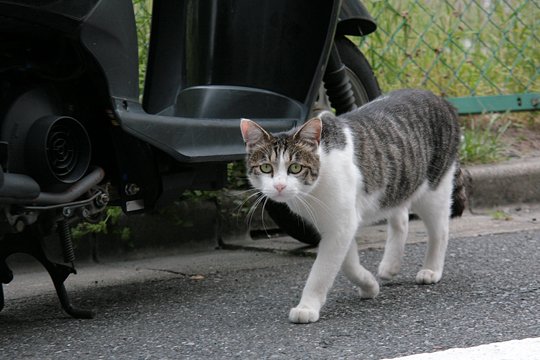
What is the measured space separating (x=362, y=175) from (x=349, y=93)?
99cm

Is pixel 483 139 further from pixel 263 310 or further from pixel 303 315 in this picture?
pixel 303 315

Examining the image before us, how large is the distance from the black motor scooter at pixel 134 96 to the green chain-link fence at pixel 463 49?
154 cm

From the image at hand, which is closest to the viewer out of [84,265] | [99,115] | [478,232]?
[99,115]

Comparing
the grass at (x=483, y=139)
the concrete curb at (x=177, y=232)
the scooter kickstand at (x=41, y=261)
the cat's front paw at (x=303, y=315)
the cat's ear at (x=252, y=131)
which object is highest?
the cat's ear at (x=252, y=131)

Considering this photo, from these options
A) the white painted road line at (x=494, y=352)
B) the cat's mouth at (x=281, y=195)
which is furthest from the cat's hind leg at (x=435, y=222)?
the white painted road line at (x=494, y=352)

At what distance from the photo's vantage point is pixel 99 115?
10.5ft

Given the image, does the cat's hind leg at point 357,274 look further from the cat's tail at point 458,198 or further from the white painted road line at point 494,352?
→ the cat's tail at point 458,198

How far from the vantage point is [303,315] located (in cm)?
305

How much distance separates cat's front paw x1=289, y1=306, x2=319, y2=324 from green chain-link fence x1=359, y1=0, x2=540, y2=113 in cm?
295

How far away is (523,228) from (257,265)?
4.49 feet

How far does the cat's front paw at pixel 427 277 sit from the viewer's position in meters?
3.64

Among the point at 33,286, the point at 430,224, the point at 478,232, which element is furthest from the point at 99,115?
the point at 478,232

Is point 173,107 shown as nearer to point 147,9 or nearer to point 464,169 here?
point 147,9

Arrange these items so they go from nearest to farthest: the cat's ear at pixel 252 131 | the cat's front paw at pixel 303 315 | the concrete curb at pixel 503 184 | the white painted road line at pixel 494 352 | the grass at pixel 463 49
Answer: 1. the white painted road line at pixel 494 352
2. the cat's front paw at pixel 303 315
3. the cat's ear at pixel 252 131
4. the concrete curb at pixel 503 184
5. the grass at pixel 463 49
